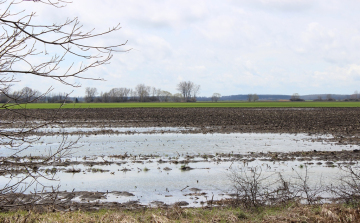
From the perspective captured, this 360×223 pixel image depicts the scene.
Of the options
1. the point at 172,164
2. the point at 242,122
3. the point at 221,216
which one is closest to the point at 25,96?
the point at 221,216

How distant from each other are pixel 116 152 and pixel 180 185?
24.0 feet

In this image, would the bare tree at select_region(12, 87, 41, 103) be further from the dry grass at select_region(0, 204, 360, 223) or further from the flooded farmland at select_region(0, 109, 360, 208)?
the dry grass at select_region(0, 204, 360, 223)

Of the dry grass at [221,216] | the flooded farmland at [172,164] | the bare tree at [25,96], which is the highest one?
the bare tree at [25,96]

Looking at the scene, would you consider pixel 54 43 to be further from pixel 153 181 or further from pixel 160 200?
pixel 153 181

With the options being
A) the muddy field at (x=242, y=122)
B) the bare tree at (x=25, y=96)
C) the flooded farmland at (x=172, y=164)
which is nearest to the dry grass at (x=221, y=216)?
the flooded farmland at (x=172, y=164)

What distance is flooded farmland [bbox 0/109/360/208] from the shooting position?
10.6 meters

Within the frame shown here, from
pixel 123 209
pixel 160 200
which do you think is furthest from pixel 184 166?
pixel 123 209

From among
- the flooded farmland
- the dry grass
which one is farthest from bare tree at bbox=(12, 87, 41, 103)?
the dry grass

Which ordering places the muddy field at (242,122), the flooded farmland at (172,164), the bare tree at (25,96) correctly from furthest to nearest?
the muddy field at (242,122), the flooded farmland at (172,164), the bare tree at (25,96)

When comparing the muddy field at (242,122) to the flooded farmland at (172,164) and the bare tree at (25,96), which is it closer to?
the flooded farmland at (172,164)

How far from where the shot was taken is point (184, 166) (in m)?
14.4

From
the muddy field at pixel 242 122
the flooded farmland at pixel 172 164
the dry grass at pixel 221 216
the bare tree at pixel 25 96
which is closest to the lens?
the bare tree at pixel 25 96

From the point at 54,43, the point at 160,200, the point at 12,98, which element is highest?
the point at 54,43

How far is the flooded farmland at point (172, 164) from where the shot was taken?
10.6 metres
